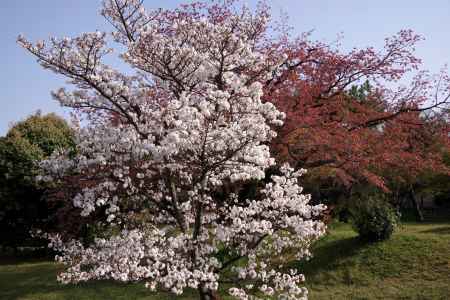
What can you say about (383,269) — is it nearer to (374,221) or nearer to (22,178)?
(374,221)

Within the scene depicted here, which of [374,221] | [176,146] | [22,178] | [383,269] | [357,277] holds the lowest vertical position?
[357,277]

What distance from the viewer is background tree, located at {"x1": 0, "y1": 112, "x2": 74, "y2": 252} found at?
1780 centimetres

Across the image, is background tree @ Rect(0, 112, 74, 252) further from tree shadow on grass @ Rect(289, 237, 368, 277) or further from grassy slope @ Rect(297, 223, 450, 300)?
grassy slope @ Rect(297, 223, 450, 300)

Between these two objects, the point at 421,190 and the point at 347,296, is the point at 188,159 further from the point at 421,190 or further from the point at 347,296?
the point at 421,190

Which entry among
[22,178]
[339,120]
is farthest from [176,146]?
[22,178]

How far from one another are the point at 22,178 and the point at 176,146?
45.3 ft

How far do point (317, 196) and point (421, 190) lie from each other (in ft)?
34.6

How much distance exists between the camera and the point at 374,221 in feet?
46.9

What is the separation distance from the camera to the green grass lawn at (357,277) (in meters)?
11.5

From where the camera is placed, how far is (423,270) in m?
12.4

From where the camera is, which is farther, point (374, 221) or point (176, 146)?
point (374, 221)

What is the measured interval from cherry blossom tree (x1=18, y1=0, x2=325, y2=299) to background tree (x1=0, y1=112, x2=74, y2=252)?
10070 mm

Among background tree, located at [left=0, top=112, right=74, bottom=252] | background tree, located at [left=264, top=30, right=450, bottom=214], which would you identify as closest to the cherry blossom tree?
background tree, located at [left=264, top=30, right=450, bottom=214]

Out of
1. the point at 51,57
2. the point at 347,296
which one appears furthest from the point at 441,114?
the point at 51,57
